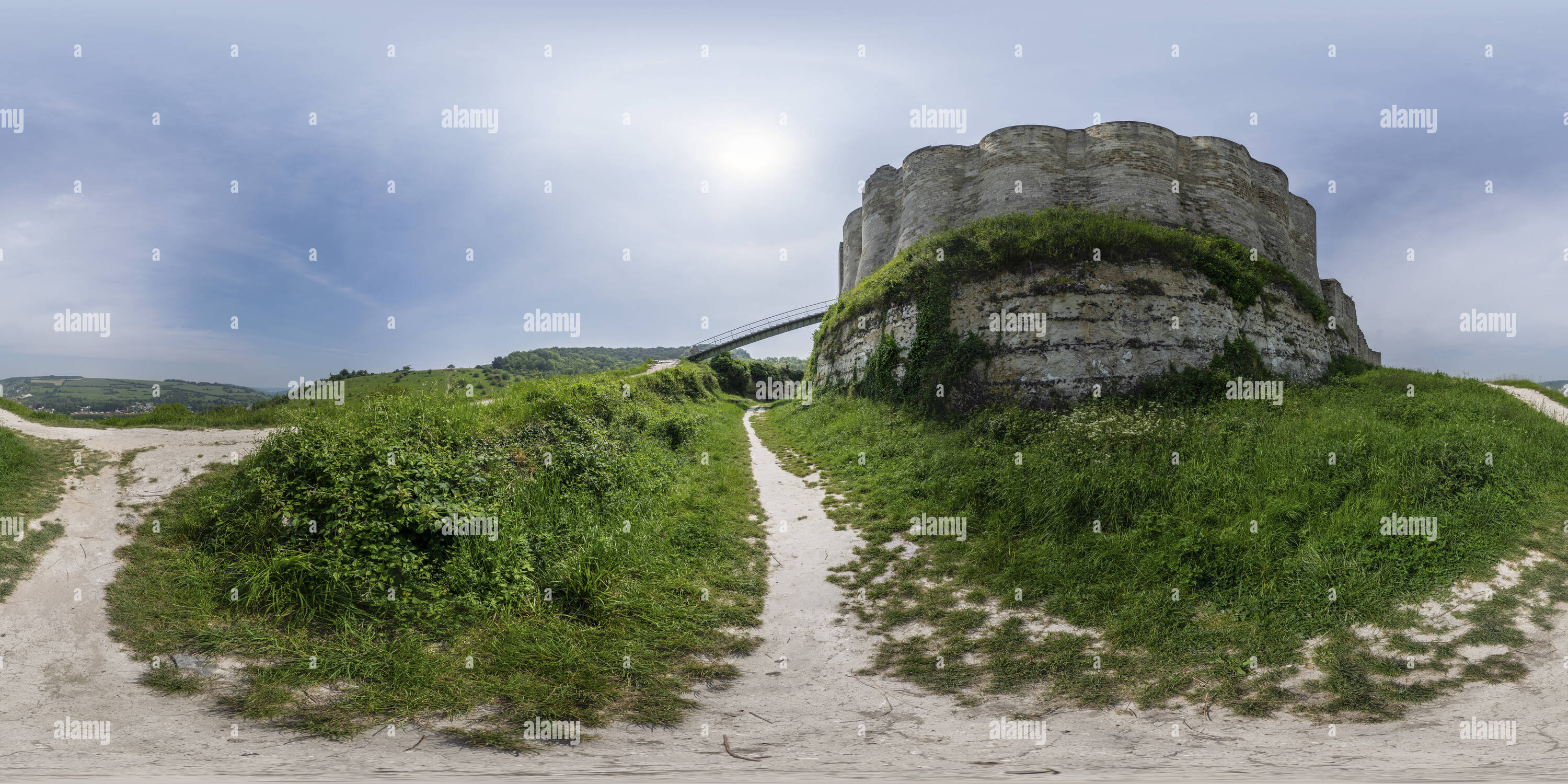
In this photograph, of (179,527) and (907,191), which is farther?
(907,191)

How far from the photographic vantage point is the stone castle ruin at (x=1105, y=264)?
13430mm

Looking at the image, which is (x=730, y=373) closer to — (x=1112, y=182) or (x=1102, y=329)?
(x=1112, y=182)

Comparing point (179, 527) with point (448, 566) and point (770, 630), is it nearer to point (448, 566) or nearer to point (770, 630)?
point (448, 566)

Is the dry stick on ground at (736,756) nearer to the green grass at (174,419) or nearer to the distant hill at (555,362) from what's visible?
the green grass at (174,419)

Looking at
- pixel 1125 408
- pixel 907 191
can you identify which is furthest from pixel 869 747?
pixel 907 191

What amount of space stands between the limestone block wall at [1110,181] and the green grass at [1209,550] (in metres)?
8.96

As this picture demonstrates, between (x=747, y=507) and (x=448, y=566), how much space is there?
5.29m

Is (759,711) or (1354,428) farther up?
(1354,428)

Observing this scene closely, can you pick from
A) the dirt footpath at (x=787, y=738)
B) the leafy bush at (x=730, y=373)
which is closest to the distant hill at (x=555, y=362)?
the leafy bush at (x=730, y=373)

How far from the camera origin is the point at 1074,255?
14.1 meters

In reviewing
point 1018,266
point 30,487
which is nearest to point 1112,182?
point 1018,266

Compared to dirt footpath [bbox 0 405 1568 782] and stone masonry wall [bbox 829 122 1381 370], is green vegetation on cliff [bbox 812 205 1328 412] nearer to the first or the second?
stone masonry wall [bbox 829 122 1381 370]

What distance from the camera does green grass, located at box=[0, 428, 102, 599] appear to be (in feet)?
17.1

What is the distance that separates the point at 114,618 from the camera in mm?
4805
